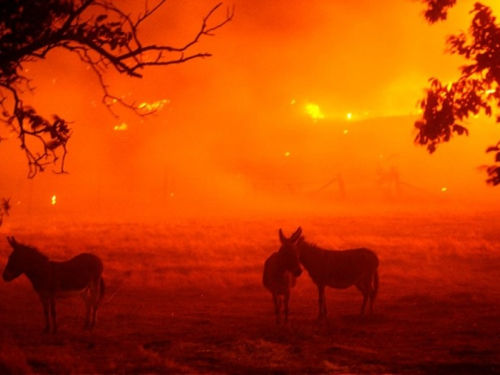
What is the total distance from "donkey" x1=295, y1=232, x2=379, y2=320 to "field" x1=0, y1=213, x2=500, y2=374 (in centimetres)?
61

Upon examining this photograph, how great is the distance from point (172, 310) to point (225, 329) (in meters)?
2.99

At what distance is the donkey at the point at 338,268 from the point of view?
521 inches

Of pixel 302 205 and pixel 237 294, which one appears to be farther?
pixel 302 205

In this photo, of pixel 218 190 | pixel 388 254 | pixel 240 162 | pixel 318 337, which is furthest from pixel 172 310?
pixel 240 162

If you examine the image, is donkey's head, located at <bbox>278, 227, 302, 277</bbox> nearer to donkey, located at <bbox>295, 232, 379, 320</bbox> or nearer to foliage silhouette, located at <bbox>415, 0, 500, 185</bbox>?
donkey, located at <bbox>295, 232, 379, 320</bbox>

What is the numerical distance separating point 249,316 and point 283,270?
1873 millimetres

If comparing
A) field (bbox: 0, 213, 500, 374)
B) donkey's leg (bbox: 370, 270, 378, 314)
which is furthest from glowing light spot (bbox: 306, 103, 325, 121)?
donkey's leg (bbox: 370, 270, 378, 314)

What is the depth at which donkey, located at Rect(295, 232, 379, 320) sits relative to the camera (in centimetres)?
1324

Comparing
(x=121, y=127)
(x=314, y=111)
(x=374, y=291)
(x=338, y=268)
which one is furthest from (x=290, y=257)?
(x=314, y=111)

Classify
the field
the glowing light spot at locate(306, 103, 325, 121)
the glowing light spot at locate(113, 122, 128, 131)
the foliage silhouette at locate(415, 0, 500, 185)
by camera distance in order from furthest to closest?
the glowing light spot at locate(306, 103, 325, 121)
the glowing light spot at locate(113, 122, 128, 131)
the foliage silhouette at locate(415, 0, 500, 185)
the field

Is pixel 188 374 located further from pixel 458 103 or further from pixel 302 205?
pixel 302 205

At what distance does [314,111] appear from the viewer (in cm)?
11925

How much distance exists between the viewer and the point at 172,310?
14828 mm

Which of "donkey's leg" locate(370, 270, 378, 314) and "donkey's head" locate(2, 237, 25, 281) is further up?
"donkey's head" locate(2, 237, 25, 281)
